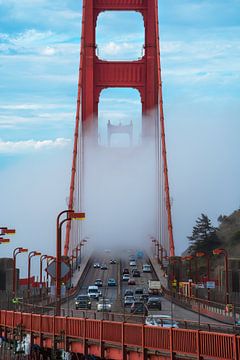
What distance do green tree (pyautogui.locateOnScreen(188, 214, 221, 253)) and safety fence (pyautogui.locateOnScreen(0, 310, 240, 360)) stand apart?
9159 centimetres

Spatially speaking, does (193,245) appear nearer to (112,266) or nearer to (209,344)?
(112,266)

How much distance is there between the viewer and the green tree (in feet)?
414

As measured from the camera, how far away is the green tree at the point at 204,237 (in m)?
126

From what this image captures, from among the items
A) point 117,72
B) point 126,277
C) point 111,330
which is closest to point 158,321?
point 111,330

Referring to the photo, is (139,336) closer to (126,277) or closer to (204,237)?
(126,277)

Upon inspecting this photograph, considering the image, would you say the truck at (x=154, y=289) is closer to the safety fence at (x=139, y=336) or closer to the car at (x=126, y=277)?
the car at (x=126, y=277)

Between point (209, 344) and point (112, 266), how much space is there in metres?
92.6

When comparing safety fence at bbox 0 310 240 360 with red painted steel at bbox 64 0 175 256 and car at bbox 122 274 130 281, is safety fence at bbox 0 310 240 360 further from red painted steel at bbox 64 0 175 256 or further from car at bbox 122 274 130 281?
red painted steel at bbox 64 0 175 256

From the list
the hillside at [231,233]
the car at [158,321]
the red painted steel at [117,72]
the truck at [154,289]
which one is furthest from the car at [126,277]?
the car at [158,321]

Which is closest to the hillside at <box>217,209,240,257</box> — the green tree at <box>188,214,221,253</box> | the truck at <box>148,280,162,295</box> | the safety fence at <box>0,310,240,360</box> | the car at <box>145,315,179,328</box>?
the green tree at <box>188,214,221,253</box>

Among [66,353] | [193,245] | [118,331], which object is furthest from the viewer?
[193,245]

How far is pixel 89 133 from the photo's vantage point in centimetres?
11394

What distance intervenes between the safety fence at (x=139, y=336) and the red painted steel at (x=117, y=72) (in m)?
65.0

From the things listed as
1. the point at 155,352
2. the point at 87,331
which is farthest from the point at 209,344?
the point at 87,331
